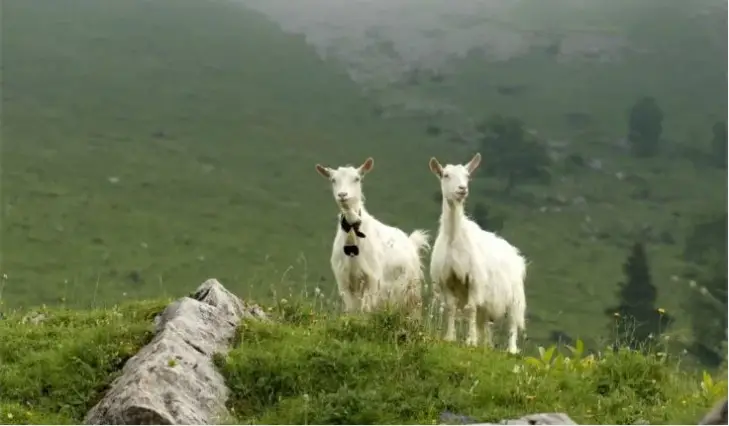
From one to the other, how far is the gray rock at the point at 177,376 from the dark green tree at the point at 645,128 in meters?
111

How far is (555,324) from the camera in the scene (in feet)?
250

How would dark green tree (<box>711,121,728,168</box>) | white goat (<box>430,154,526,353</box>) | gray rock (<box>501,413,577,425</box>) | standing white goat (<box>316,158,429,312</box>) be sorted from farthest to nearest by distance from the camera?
dark green tree (<box>711,121,728,168</box>), standing white goat (<box>316,158,429,312</box>), white goat (<box>430,154,526,353</box>), gray rock (<box>501,413,577,425</box>)

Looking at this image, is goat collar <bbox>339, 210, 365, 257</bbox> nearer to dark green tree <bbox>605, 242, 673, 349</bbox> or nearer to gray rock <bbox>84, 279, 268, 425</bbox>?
gray rock <bbox>84, 279, 268, 425</bbox>

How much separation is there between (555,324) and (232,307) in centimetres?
6587

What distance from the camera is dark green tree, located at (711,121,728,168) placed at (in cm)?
11386

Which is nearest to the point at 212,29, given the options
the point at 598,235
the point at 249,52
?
the point at 249,52

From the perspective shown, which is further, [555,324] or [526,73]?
[526,73]

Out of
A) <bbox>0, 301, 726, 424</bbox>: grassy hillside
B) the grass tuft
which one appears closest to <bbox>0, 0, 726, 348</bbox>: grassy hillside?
<bbox>0, 301, 726, 424</bbox>: grassy hillside

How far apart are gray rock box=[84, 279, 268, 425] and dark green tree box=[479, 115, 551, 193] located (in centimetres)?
9658

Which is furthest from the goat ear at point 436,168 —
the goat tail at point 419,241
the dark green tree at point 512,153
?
the dark green tree at point 512,153

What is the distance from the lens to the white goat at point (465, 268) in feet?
56.1

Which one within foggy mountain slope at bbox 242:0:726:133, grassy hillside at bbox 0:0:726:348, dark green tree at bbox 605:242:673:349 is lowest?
dark green tree at bbox 605:242:673:349

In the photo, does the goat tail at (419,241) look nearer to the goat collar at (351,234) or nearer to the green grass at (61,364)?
the goat collar at (351,234)

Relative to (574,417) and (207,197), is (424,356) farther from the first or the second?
(207,197)
